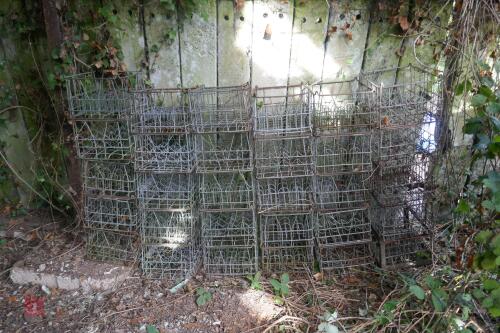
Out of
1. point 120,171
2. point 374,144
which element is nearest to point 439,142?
point 374,144

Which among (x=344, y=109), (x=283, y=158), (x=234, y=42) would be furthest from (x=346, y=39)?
(x=283, y=158)

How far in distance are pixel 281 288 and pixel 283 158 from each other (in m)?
0.98

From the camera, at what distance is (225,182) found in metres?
3.70

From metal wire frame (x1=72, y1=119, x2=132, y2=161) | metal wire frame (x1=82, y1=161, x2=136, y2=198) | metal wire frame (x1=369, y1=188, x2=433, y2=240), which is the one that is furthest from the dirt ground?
metal wire frame (x1=72, y1=119, x2=132, y2=161)

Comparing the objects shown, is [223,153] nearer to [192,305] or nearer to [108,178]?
[108,178]

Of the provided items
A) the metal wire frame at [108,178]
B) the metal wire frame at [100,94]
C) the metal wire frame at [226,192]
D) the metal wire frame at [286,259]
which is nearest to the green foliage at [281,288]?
the metal wire frame at [286,259]

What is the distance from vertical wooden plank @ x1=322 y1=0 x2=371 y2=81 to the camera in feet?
11.1

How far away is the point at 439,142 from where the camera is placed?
3455mm

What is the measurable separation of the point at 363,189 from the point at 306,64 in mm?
1104

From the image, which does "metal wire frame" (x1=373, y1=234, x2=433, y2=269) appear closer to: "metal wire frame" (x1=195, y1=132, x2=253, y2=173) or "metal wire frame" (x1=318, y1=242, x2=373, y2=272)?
"metal wire frame" (x1=318, y1=242, x2=373, y2=272)

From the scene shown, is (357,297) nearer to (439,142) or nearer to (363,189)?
(363,189)

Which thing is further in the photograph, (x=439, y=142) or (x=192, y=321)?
(x=439, y=142)

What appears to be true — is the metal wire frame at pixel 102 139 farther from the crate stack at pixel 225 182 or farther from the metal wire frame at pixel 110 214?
the crate stack at pixel 225 182

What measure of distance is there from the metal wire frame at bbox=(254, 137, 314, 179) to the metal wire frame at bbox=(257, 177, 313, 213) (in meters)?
0.12
